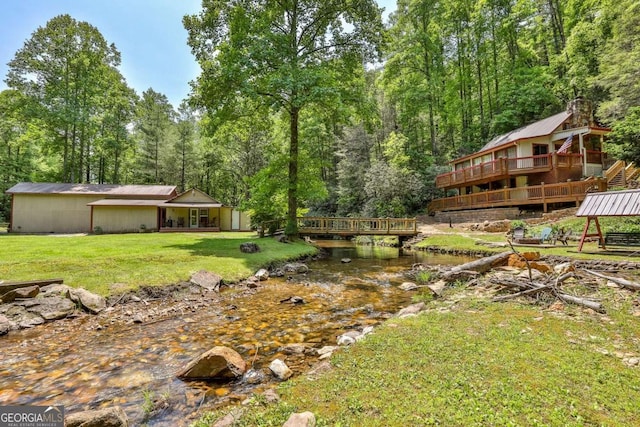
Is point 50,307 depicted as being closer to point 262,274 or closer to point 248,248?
point 262,274

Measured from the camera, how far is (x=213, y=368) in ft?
13.0

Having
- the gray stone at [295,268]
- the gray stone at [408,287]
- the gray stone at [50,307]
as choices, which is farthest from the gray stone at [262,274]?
the gray stone at [50,307]

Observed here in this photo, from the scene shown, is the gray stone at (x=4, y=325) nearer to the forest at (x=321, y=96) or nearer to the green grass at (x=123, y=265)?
the green grass at (x=123, y=265)

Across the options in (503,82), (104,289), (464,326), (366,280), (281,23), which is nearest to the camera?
(464,326)

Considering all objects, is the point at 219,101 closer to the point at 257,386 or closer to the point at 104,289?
the point at 104,289

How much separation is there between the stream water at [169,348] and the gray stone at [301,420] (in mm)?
1202

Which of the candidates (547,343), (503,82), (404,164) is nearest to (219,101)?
(547,343)

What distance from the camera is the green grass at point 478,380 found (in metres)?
2.52

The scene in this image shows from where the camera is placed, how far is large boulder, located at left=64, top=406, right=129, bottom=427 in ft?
8.79

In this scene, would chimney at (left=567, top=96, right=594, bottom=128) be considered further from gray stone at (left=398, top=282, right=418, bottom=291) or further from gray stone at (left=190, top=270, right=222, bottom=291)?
gray stone at (left=190, top=270, right=222, bottom=291)

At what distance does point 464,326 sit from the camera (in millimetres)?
4754

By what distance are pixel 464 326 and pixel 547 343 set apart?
1079mm

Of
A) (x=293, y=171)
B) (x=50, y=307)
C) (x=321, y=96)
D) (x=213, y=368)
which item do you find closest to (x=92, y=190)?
(x=293, y=171)

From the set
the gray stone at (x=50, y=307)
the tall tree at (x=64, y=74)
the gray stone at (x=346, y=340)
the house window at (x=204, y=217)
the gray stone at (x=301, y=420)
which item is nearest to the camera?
the gray stone at (x=301, y=420)
